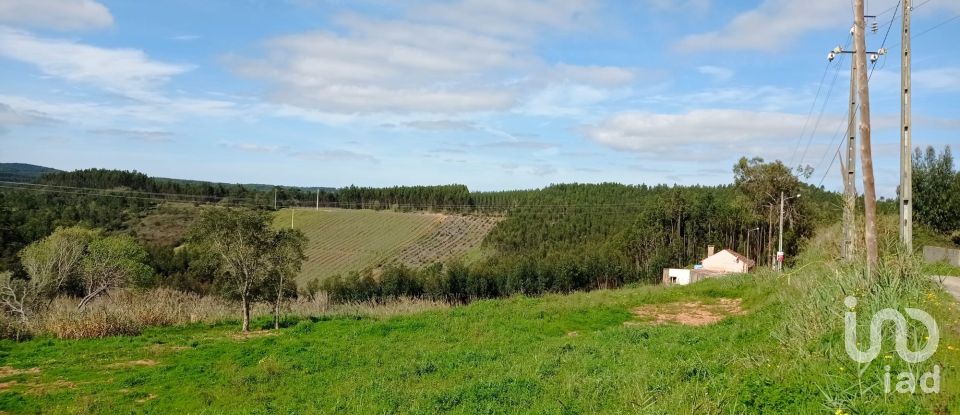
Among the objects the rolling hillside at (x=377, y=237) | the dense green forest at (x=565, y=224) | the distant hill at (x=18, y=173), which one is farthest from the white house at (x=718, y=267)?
the distant hill at (x=18, y=173)

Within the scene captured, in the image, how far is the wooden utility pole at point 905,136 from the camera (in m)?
15.0

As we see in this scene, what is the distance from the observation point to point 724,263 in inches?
1997

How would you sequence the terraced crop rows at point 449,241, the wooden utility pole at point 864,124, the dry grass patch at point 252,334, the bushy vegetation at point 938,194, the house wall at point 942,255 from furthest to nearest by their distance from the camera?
the terraced crop rows at point 449,241, the bushy vegetation at point 938,194, the house wall at point 942,255, the dry grass patch at point 252,334, the wooden utility pole at point 864,124

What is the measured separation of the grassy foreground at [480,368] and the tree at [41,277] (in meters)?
2.95

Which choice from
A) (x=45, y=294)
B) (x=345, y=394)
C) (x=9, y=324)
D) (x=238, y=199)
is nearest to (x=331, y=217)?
(x=238, y=199)

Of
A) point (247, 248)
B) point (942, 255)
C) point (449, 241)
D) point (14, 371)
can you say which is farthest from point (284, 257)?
point (449, 241)

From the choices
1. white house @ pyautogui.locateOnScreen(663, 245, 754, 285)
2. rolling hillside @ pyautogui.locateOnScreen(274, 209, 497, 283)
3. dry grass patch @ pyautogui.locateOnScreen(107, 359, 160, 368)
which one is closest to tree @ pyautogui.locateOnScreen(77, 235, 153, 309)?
dry grass patch @ pyautogui.locateOnScreen(107, 359, 160, 368)

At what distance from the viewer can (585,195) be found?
370ft

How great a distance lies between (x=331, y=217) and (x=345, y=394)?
8870 cm

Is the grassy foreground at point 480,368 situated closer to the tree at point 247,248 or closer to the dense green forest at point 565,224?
the tree at point 247,248

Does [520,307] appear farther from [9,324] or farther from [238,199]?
[238,199]

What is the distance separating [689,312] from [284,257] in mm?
14282

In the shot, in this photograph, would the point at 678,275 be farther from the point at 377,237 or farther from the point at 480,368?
the point at 377,237

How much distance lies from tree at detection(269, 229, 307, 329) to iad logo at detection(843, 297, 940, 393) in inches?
668
